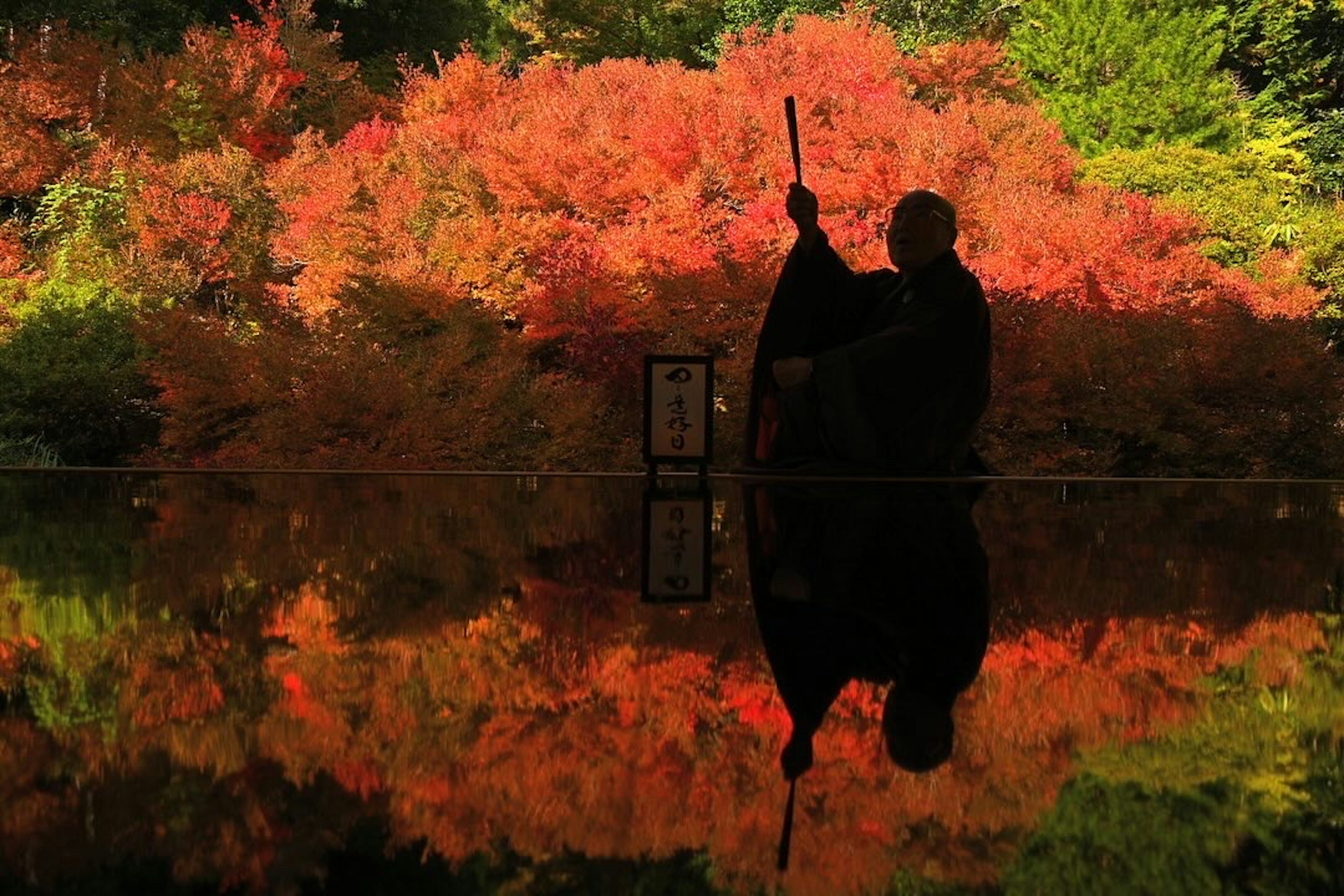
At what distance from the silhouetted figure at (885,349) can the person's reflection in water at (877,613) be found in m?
0.52

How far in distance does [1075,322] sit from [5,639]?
25.2 feet

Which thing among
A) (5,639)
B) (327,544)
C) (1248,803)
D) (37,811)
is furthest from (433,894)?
(327,544)

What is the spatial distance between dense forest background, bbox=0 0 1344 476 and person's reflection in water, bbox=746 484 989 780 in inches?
203

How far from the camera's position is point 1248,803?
1088 millimetres

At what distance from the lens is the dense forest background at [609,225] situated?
8422mm

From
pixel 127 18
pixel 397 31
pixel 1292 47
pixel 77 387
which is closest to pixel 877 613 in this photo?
pixel 77 387

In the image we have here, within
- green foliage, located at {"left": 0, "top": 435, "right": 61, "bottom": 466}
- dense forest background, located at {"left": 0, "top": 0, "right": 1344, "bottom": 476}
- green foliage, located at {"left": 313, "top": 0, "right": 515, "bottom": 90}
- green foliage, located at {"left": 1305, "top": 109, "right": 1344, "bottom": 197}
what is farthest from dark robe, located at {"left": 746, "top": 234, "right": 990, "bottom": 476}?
green foliage, located at {"left": 313, "top": 0, "right": 515, "bottom": 90}

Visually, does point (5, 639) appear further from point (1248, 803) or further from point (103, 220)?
point (103, 220)

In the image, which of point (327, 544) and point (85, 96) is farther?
point (85, 96)

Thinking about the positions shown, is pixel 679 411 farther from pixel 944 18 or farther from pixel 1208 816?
pixel 944 18

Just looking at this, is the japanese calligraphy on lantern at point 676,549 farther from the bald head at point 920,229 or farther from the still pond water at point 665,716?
the bald head at point 920,229

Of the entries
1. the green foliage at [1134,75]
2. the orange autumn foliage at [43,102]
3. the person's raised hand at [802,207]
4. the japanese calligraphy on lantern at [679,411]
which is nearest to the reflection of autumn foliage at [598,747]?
the person's raised hand at [802,207]

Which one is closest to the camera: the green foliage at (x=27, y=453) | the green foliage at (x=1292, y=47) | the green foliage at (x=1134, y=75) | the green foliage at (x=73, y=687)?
the green foliage at (x=73, y=687)

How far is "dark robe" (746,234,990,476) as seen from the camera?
12.8ft
